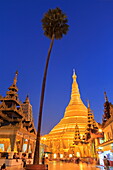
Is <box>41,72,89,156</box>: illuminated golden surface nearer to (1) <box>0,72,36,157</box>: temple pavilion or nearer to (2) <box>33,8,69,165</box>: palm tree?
(1) <box>0,72,36,157</box>: temple pavilion

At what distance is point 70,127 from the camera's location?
47.4m

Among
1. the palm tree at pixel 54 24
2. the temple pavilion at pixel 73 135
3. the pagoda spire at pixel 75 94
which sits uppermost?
the pagoda spire at pixel 75 94

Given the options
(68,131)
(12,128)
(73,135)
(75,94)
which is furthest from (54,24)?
(75,94)

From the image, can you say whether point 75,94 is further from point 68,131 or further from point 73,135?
point 73,135

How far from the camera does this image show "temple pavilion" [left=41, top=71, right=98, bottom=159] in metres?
36.5

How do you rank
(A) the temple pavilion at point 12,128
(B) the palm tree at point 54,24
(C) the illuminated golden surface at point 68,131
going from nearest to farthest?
(B) the palm tree at point 54,24
(A) the temple pavilion at point 12,128
(C) the illuminated golden surface at point 68,131

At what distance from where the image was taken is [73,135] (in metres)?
45.0

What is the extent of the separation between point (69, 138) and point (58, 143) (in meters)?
3.65

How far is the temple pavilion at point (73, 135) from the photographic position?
1436 inches

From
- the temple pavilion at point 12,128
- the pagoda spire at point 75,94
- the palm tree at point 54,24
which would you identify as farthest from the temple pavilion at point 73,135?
the palm tree at point 54,24

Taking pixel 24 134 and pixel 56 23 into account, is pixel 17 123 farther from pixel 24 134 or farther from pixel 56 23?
pixel 56 23

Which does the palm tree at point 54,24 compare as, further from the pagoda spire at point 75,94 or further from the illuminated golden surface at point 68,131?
the pagoda spire at point 75,94

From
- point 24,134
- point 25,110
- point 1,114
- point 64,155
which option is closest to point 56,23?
point 1,114

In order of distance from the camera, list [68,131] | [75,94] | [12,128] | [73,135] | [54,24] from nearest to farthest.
Answer: 1. [54,24]
2. [12,128]
3. [73,135]
4. [68,131]
5. [75,94]
